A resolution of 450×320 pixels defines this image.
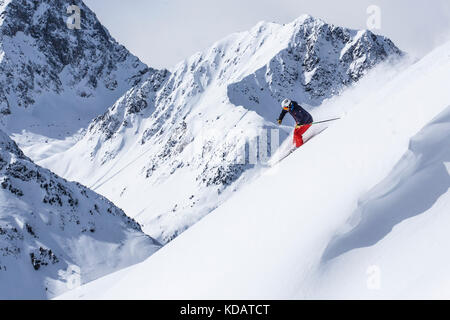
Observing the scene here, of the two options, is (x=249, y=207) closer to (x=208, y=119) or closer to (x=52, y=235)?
(x=52, y=235)

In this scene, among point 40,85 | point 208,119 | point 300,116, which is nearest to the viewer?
point 300,116

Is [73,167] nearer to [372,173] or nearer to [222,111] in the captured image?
[222,111]

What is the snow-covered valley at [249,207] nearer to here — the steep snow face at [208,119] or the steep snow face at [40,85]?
the steep snow face at [208,119]

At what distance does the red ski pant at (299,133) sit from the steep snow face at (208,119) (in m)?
82.8

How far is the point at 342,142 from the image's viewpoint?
18.0 feet

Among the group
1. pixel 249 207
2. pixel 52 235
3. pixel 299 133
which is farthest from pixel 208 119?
Result: pixel 249 207

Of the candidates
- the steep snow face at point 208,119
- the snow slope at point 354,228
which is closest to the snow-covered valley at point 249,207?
the snow slope at point 354,228

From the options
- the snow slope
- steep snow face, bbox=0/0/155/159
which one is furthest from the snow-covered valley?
steep snow face, bbox=0/0/155/159

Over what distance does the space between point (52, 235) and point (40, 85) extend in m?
150

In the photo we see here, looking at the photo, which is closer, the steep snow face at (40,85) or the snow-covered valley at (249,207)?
the snow-covered valley at (249,207)

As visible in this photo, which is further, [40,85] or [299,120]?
[40,85]

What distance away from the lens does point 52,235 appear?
1565 inches

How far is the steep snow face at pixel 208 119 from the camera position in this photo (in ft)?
390

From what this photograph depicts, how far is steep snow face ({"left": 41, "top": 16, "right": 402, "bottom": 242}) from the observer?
390 ft
